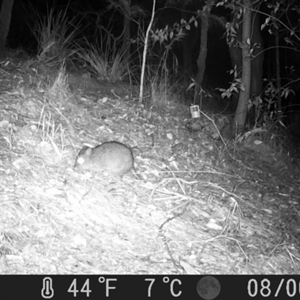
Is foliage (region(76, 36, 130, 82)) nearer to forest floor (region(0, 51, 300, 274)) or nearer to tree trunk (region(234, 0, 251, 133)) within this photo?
forest floor (region(0, 51, 300, 274))

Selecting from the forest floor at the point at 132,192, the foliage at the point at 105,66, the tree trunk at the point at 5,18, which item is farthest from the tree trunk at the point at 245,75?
the tree trunk at the point at 5,18

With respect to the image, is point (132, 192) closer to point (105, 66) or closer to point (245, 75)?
point (245, 75)

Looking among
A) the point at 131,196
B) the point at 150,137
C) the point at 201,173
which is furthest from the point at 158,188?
the point at 150,137

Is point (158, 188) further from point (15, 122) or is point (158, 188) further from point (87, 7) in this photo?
point (87, 7)

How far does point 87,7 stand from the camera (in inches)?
507

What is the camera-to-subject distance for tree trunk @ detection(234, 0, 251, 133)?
248 inches

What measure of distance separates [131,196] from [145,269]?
101 centimetres

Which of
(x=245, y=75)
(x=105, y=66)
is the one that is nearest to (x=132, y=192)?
(x=245, y=75)

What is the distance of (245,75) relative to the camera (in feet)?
21.3

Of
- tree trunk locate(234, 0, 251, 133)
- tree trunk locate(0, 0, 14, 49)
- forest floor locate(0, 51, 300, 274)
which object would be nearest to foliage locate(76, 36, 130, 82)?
forest floor locate(0, 51, 300, 274)

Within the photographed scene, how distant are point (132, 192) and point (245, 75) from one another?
2866mm

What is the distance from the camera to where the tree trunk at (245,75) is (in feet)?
20.7

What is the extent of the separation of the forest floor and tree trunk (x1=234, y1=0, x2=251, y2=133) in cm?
32

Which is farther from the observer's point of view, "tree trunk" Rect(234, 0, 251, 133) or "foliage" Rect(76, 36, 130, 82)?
"foliage" Rect(76, 36, 130, 82)
